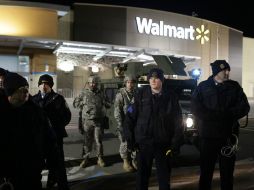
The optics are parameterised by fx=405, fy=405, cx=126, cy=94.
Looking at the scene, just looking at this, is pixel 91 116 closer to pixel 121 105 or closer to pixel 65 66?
pixel 121 105

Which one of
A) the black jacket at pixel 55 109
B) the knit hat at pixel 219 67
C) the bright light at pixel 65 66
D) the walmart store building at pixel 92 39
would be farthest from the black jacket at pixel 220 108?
the bright light at pixel 65 66

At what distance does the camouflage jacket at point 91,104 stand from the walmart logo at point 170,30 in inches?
667

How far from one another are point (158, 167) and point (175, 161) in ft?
14.1

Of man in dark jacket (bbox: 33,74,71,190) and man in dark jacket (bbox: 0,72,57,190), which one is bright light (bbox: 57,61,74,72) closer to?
man in dark jacket (bbox: 33,74,71,190)

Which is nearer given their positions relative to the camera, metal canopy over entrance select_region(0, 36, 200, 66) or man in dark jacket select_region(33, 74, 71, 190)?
man in dark jacket select_region(33, 74, 71, 190)

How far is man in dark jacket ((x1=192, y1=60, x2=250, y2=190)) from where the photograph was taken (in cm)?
479

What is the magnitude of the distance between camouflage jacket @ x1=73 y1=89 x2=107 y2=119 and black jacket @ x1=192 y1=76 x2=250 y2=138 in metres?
3.38

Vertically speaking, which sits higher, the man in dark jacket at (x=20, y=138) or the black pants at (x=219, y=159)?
the man in dark jacket at (x=20, y=138)

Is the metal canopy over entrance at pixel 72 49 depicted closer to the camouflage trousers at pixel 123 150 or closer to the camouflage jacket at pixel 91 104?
the camouflage jacket at pixel 91 104

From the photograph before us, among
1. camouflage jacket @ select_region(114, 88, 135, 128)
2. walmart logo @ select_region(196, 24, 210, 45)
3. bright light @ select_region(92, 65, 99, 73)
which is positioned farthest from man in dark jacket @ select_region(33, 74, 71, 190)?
walmart logo @ select_region(196, 24, 210, 45)

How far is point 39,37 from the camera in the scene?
1961cm

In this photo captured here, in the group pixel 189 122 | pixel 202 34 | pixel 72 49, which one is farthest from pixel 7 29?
pixel 202 34

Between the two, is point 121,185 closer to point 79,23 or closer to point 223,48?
point 79,23

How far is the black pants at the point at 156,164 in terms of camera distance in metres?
4.62
